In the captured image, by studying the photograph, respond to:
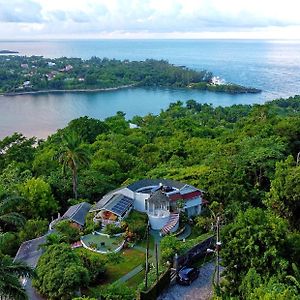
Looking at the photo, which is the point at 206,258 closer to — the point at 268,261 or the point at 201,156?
the point at 268,261

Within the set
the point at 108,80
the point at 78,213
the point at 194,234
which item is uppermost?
the point at 78,213

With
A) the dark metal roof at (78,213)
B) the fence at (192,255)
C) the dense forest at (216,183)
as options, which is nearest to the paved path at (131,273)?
the fence at (192,255)

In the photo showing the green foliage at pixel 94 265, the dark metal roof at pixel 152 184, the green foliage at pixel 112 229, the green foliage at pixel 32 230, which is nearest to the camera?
the green foliage at pixel 94 265

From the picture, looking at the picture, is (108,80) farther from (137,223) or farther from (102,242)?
(102,242)

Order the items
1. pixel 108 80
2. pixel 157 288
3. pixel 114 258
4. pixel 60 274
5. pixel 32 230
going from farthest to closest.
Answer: pixel 108 80, pixel 32 230, pixel 114 258, pixel 157 288, pixel 60 274

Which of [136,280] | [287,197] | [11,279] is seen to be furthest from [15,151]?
[11,279]

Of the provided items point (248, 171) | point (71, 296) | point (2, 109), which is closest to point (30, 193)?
point (71, 296)

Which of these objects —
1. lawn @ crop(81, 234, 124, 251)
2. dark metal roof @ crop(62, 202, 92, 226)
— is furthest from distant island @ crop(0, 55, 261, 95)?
lawn @ crop(81, 234, 124, 251)

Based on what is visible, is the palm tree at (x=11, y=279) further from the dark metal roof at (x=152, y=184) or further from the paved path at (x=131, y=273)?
the dark metal roof at (x=152, y=184)
